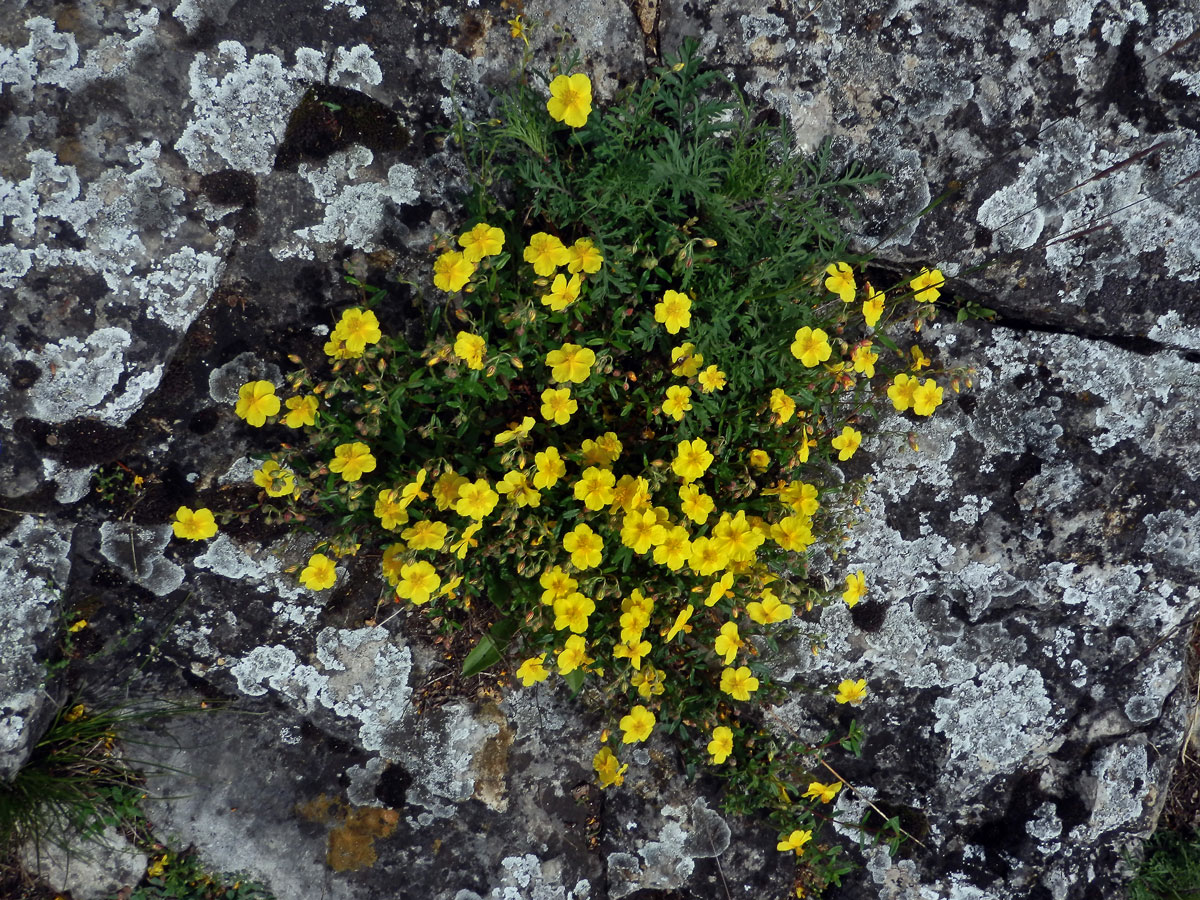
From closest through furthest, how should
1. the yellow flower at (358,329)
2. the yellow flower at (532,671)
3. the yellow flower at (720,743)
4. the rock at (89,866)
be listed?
the yellow flower at (358,329) < the yellow flower at (532,671) < the yellow flower at (720,743) < the rock at (89,866)

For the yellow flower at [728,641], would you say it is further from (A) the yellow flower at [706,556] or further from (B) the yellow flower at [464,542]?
(B) the yellow flower at [464,542]

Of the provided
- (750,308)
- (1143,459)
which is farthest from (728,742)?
(1143,459)

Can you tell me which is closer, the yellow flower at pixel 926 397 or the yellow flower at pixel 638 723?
the yellow flower at pixel 926 397

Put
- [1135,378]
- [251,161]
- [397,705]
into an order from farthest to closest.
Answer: [397,705]
[1135,378]
[251,161]

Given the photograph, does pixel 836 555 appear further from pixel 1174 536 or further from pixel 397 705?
pixel 397 705

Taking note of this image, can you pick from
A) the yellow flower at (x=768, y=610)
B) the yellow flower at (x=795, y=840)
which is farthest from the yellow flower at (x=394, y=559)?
the yellow flower at (x=795, y=840)

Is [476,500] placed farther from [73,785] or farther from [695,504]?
[73,785]

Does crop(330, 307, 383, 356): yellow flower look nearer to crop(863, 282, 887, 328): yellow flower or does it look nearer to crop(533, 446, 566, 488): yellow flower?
crop(533, 446, 566, 488): yellow flower
